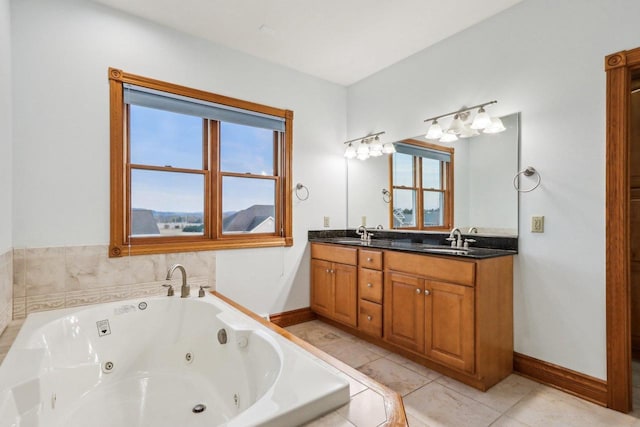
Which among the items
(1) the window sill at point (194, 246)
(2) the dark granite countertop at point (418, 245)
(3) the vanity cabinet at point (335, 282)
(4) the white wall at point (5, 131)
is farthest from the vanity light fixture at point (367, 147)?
(4) the white wall at point (5, 131)

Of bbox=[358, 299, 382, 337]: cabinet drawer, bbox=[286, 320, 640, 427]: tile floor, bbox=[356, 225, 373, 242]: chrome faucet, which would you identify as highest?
bbox=[356, 225, 373, 242]: chrome faucet

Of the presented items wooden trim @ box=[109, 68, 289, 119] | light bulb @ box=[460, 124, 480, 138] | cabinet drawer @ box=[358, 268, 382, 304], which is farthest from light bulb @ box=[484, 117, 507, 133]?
wooden trim @ box=[109, 68, 289, 119]

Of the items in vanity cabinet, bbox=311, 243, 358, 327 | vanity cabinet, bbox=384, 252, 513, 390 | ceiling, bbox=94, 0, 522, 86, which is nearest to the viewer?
vanity cabinet, bbox=384, 252, 513, 390

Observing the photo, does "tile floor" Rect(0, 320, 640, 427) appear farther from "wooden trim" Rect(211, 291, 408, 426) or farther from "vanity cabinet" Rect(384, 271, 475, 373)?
"vanity cabinet" Rect(384, 271, 475, 373)

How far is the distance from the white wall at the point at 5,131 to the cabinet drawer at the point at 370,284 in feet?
7.82

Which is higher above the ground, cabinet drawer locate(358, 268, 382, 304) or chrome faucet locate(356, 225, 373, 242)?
chrome faucet locate(356, 225, 373, 242)

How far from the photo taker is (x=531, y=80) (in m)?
2.22

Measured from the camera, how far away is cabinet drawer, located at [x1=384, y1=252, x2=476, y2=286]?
6.72 feet

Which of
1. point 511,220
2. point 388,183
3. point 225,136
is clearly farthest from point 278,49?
point 511,220

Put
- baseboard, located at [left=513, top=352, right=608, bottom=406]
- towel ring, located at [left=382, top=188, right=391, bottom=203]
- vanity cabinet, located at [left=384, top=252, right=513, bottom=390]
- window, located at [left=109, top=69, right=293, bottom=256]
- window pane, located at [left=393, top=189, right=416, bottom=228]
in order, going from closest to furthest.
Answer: baseboard, located at [left=513, top=352, right=608, bottom=406] → vanity cabinet, located at [left=384, top=252, right=513, bottom=390] → window, located at [left=109, top=69, right=293, bottom=256] → window pane, located at [left=393, top=189, right=416, bottom=228] → towel ring, located at [left=382, top=188, right=391, bottom=203]

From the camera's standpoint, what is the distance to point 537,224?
7.11 ft

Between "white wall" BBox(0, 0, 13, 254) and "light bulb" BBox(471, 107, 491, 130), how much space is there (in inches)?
118

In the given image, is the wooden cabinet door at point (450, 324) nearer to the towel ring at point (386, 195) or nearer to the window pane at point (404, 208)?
the window pane at point (404, 208)

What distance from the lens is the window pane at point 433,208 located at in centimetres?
285
